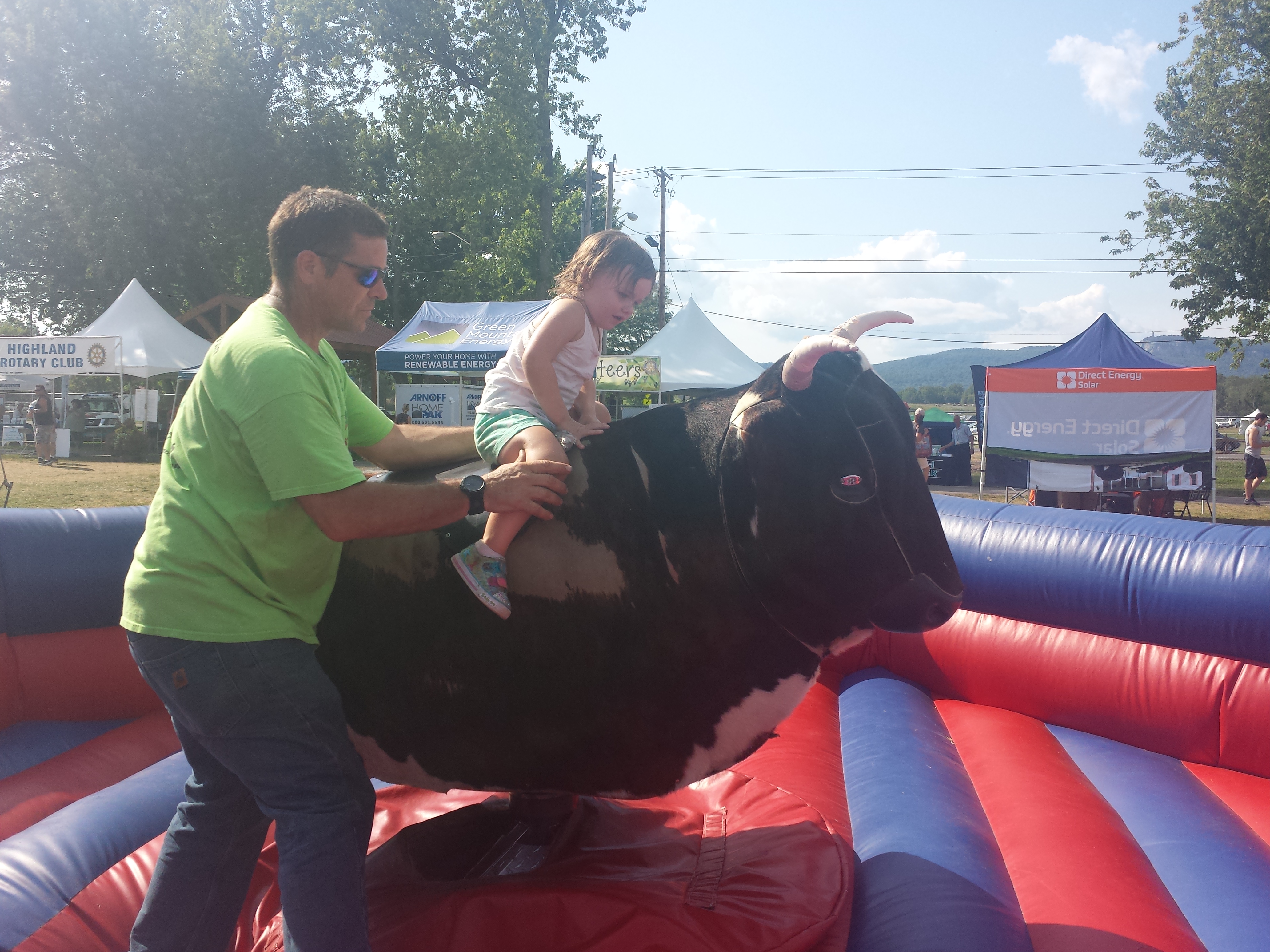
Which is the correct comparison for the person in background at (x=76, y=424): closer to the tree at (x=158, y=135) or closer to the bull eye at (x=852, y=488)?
the tree at (x=158, y=135)

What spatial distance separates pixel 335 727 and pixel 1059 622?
3.49 metres

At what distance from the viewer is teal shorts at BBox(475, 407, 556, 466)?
2.25 metres

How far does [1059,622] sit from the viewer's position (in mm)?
4027

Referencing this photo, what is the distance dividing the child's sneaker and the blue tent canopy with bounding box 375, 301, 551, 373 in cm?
1414

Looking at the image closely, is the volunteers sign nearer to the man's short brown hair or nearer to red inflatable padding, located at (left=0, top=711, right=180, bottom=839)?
red inflatable padding, located at (left=0, top=711, right=180, bottom=839)

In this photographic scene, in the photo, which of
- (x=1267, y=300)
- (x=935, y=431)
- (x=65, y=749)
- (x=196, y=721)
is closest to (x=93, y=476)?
(x=65, y=749)

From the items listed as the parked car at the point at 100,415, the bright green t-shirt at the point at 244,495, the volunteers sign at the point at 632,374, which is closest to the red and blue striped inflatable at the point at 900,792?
the bright green t-shirt at the point at 244,495

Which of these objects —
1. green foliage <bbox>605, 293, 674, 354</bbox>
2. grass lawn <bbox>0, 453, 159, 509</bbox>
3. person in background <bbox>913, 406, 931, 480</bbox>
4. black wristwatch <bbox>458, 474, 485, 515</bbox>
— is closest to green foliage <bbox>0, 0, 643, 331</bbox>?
green foliage <bbox>605, 293, 674, 354</bbox>

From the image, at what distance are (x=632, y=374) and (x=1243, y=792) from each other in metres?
15.4

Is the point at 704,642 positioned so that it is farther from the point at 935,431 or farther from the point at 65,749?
the point at 935,431

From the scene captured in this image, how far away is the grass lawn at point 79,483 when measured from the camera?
12.7 metres

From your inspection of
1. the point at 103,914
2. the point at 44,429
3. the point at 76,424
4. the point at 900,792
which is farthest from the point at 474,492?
the point at 76,424

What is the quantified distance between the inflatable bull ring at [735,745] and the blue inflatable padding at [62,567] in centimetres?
1

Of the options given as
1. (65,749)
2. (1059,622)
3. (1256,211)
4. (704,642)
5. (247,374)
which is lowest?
(65,749)
